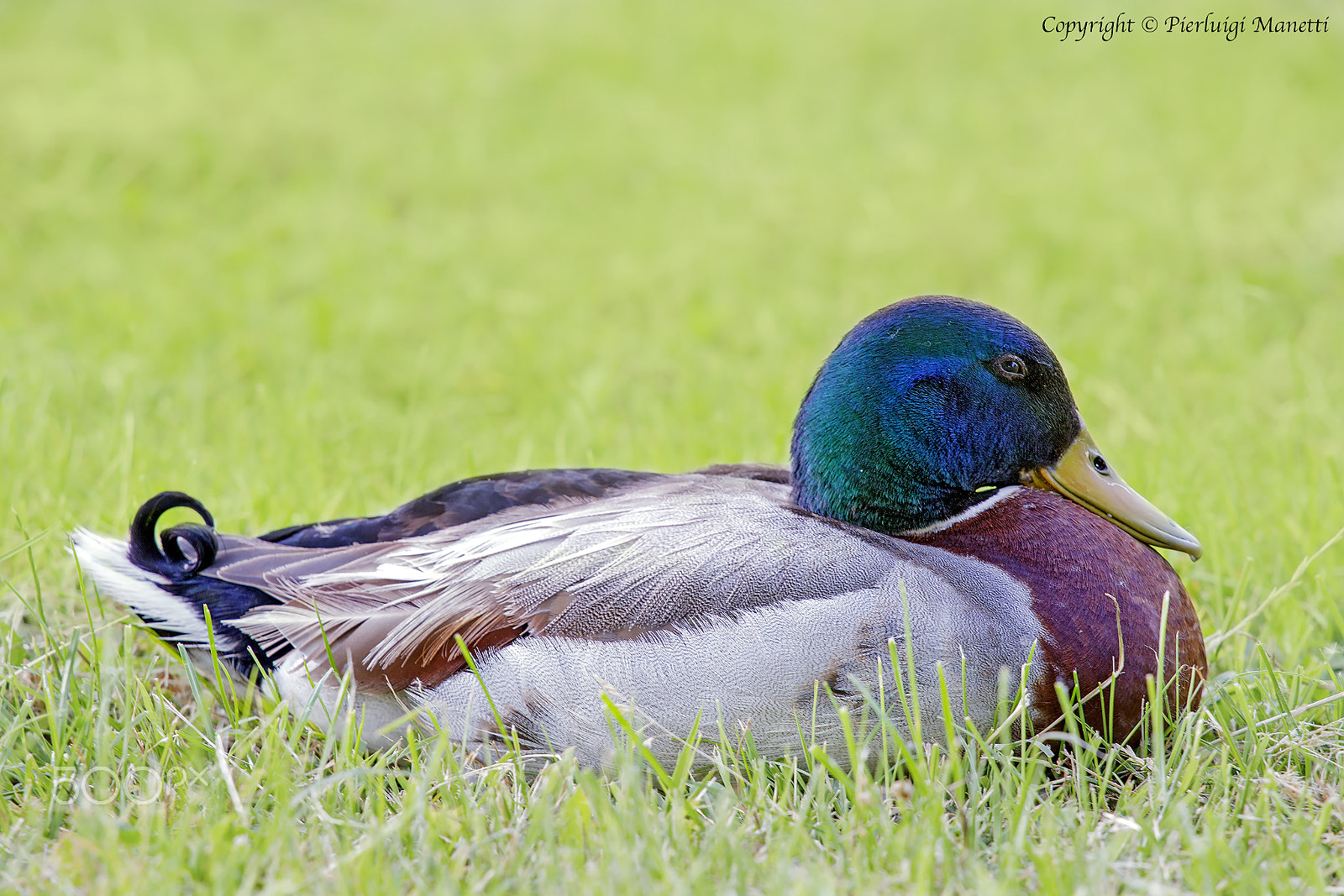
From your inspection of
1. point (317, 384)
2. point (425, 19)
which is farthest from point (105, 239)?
point (425, 19)

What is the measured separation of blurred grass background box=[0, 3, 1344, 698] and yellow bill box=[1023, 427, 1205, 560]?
400 mm

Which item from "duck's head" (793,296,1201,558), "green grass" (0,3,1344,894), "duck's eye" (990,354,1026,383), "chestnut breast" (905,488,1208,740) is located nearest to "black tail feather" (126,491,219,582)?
"green grass" (0,3,1344,894)

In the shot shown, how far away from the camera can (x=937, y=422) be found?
279 cm

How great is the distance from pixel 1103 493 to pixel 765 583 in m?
0.83

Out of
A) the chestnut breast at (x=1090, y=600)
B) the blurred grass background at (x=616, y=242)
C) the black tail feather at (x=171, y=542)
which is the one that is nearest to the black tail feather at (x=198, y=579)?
the black tail feather at (x=171, y=542)

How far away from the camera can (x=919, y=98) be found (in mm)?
8094

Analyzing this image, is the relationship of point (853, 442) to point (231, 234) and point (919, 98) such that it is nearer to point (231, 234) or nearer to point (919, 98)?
point (231, 234)

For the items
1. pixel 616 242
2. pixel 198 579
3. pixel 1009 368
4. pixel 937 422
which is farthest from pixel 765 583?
pixel 616 242

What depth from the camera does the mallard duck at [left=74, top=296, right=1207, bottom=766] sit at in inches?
97.8

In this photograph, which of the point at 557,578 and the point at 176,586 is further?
the point at 176,586

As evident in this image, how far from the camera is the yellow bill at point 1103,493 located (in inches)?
111

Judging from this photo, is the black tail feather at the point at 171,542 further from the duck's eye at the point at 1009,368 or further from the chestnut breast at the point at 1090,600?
the duck's eye at the point at 1009,368

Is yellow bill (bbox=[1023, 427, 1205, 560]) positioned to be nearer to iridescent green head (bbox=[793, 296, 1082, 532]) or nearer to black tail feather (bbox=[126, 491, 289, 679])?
iridescent green head (bbox=[793, 296, 1082, 532])

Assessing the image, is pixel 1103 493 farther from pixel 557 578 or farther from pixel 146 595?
pixel 146 595
